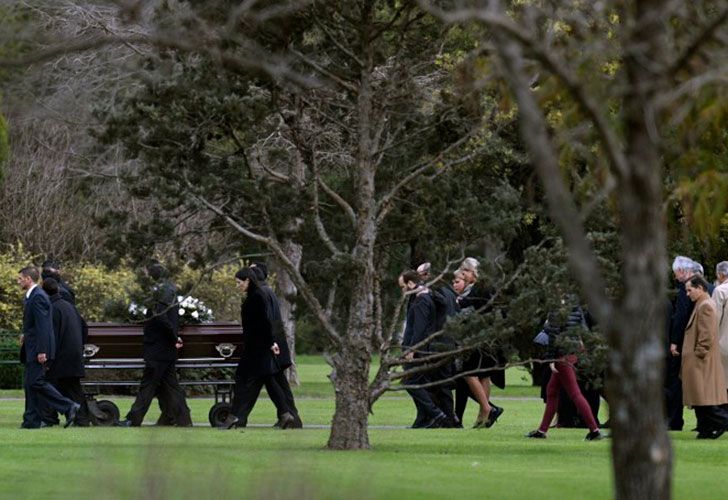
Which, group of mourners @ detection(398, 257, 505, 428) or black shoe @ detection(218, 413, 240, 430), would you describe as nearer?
black shoe @ detection(218, 413, 240, 430)

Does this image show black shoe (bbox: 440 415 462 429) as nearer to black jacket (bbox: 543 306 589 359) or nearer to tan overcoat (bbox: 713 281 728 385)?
black jacket (bbox: 543 306 589 359)

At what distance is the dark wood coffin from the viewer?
25875mm

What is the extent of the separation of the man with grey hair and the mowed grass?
0.87 m

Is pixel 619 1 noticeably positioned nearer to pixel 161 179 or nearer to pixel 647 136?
pixel 647 136

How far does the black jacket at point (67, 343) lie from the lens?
24.1 meters

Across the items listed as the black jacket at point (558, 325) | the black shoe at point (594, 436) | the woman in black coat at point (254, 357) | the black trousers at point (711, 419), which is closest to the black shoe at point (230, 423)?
the woman in black coat at point (254, 357)

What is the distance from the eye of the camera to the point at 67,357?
24141 mm

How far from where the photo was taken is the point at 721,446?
19.9 meters

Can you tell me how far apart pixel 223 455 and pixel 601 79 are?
7226mm

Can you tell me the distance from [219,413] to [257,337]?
4.92ft

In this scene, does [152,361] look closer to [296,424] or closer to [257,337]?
[257,337]

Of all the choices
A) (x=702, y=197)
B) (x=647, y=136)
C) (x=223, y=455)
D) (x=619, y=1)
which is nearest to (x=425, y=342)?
(x=223, y=455)

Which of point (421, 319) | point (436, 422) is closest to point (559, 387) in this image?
point (436, 422)

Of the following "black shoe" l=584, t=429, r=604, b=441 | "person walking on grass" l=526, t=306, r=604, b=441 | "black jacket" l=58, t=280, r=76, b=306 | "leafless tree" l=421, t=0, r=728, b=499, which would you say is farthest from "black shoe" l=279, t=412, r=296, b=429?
"leafless tree" l=421, t=0, r=728, b=499
